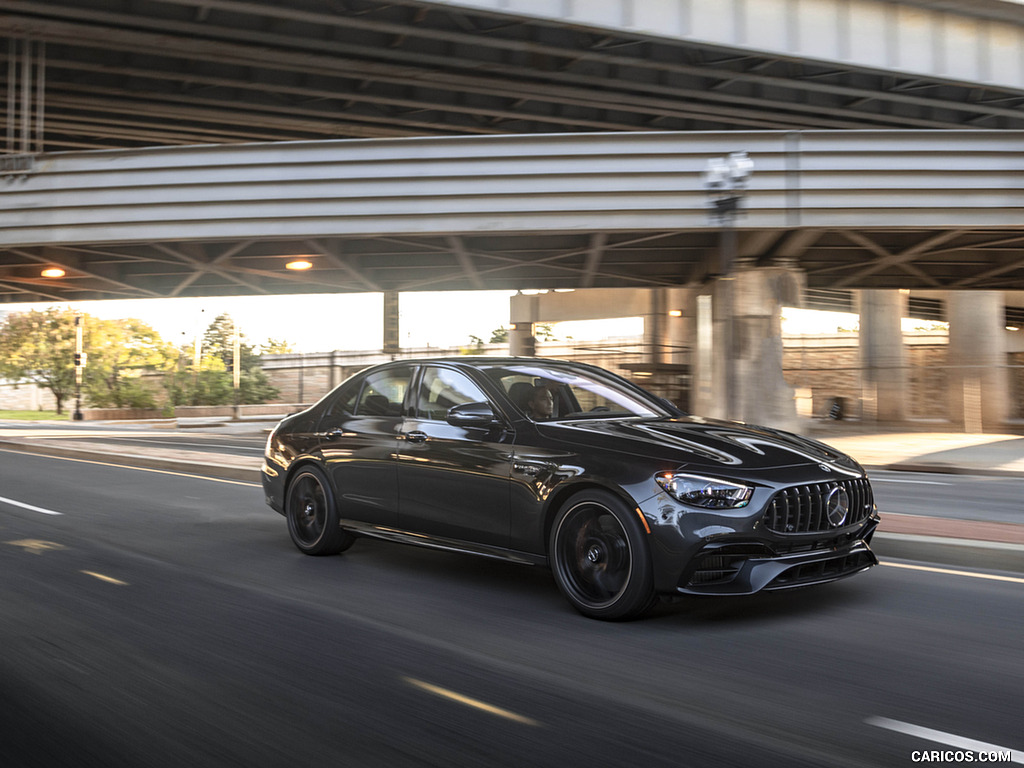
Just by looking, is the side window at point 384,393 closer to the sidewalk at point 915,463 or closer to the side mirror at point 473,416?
the side mirror at point 473,416

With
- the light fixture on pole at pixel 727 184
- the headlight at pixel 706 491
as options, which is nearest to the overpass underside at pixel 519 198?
the light fixture on pole at pixel 727 184

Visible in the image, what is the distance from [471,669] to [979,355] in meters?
29.0

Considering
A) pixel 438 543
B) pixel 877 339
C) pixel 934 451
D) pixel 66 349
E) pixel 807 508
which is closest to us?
pixel 807 508

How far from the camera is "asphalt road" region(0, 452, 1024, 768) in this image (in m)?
3.44

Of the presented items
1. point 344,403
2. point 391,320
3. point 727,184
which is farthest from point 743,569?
point 391,320

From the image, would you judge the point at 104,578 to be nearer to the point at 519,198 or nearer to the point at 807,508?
the point at 807,508

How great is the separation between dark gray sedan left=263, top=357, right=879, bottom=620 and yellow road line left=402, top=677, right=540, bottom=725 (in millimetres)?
1290

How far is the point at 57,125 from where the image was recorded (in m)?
24.4

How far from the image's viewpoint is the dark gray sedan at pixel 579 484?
190 inches

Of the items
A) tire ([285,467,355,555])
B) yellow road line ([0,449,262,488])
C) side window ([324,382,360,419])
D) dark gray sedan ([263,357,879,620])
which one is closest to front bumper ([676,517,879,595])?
dark gray sedan ([263,357,879,620])

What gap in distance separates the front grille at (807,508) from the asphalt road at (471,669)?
523 mm

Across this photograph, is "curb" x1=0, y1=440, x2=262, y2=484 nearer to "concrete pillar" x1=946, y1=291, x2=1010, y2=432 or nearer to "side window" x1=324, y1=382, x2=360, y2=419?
"side window" x1=324, y1=382, x2=360, y2=419

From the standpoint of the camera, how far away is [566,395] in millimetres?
6172

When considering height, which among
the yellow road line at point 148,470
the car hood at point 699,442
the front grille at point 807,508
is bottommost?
the yellow road line at point 148,470
